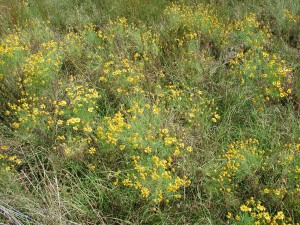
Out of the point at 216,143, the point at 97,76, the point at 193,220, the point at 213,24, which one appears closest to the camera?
the point at 193,220

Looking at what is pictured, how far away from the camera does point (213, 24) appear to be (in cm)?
455

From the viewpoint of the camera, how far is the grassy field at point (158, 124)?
2.54 metres

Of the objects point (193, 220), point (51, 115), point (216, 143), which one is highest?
point (51, 115)

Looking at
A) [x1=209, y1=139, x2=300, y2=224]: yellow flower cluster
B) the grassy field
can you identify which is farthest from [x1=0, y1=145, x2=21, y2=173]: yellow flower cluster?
[x1=209, y1=139, x2=300, y2=224]: yellow flower cluster

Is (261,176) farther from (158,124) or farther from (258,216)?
(158,124)

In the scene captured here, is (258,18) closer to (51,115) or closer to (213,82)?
(213,82)

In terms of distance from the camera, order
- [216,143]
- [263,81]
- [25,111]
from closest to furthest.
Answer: [216,143] → [25,111] → [263,81]

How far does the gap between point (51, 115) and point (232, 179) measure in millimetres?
1858

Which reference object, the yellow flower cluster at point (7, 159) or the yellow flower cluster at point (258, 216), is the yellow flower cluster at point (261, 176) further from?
the yellow flower cluster at point (7, 159)

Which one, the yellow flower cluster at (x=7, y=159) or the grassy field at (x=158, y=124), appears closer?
the grassy field at (x=158, y=124)

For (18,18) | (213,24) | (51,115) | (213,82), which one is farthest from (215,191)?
(18,18)

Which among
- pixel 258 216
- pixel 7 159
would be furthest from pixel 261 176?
pixel 7 159

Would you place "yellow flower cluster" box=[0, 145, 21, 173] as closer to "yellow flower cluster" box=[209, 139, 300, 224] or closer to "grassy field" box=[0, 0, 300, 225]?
"grassy field" box=[0, 0, 300, 225]

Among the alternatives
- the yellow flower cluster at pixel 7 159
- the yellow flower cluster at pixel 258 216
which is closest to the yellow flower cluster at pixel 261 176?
the yellow flower cluster at pixel 258 216
